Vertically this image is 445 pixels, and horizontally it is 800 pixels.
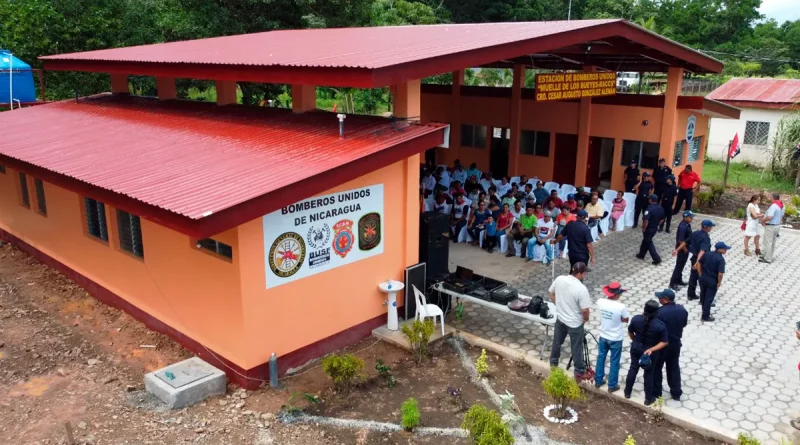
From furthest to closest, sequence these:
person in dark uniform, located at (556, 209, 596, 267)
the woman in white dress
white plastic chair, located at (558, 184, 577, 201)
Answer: white plastic chair, located at (558, 184, 577, 201), the woman in white dress, person in dark uniform, located at (556, 209, 596, 267)

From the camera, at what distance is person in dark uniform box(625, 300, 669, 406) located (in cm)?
717

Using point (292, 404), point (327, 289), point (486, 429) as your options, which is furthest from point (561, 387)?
point (327, 289)

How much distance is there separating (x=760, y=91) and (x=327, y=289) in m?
22.7

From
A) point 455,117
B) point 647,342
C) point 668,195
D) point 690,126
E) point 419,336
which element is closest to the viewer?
point 647,342

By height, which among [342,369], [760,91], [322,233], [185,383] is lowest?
[185,383]

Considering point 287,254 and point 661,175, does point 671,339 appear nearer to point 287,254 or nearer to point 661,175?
point 287,254

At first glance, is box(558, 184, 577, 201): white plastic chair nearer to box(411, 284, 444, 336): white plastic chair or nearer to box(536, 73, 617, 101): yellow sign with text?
box(536, 73, 617, 101): yellow sign with text

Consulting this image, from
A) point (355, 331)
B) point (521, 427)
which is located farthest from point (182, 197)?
point (521, 427)

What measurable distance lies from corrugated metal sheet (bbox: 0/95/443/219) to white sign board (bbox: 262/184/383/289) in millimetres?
629

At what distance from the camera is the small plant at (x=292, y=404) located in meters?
7.43

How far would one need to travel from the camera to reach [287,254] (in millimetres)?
7996

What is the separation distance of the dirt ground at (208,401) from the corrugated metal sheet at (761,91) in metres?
20.4

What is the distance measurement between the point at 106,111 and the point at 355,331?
898 centimetres

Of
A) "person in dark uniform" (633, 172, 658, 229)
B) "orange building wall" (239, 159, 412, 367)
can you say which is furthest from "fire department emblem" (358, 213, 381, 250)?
"person in dark uniform" (633, 172, 658, 229)
